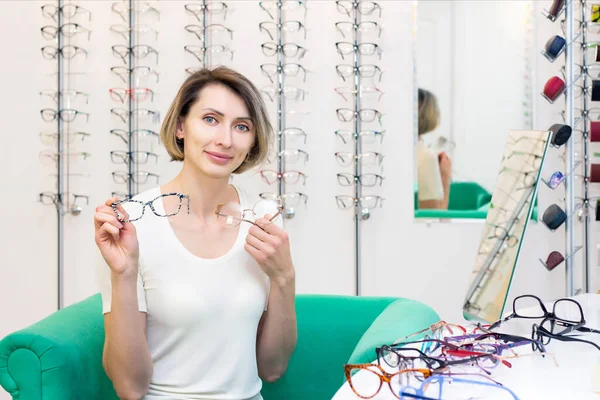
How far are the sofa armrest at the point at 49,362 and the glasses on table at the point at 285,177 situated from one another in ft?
7.37

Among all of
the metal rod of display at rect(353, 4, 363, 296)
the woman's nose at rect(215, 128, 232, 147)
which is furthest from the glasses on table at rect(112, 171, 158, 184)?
the woman's nose at rect(215, 128, 232, 147)

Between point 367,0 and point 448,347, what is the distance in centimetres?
310

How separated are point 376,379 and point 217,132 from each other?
946 mm

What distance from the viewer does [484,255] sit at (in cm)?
194

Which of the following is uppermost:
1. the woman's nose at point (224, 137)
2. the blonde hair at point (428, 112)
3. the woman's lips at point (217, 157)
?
the blonde hair at point (428, 112)

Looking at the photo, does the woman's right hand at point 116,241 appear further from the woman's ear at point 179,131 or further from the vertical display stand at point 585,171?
the vertical display stand at point 585,171

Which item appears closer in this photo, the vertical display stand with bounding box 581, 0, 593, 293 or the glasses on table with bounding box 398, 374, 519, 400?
the glasses on table with bounding box 398, 374, 519, 400

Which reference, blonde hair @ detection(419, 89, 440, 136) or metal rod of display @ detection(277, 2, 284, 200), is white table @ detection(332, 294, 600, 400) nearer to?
blonde hair @ detection(419, 89, 440, 136)

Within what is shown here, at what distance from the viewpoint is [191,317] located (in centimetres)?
175

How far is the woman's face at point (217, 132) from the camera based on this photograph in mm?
1865

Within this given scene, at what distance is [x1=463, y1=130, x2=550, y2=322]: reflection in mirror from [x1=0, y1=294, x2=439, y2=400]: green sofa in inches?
8.9

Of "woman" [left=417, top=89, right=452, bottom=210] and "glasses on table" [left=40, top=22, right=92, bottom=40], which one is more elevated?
"glasses on table" [left=40, top=22, right=92, bottom=40]

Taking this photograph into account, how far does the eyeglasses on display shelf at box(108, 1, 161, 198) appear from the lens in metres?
4.12

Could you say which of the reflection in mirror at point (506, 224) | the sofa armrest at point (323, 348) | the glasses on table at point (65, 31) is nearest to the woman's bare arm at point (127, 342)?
the sofa armrest at point (323, 348)
